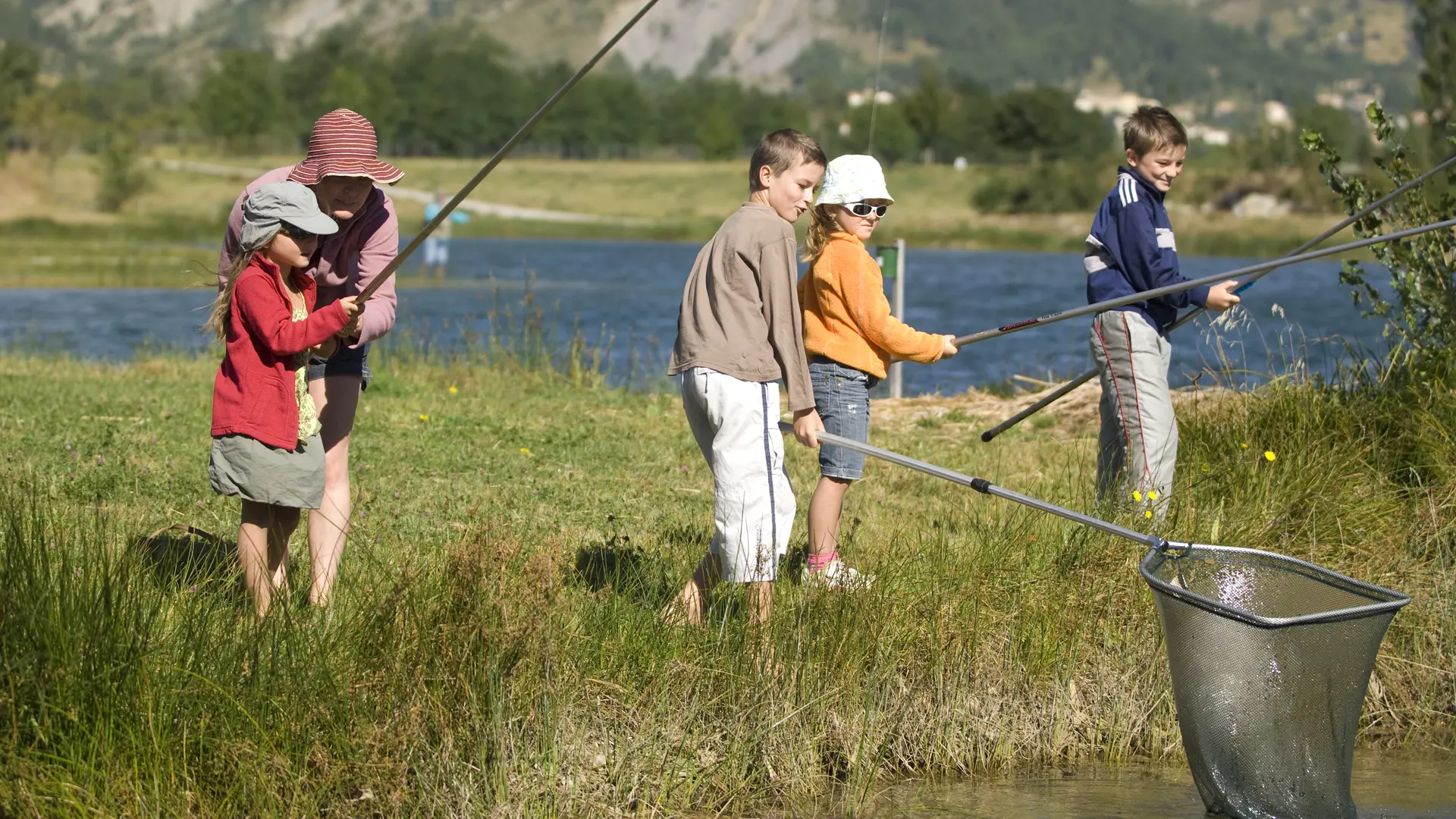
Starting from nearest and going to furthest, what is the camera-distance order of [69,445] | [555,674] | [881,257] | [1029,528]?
[555,674] < [1029,528] < [69,445] < [881,257]

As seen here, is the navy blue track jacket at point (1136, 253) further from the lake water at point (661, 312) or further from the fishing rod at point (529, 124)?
the fishing rod at point (529, 124)

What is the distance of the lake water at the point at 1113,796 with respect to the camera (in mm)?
4582

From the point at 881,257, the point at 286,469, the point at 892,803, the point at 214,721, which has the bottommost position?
the point at 892,803

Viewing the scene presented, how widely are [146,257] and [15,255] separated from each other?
3137 millimetres

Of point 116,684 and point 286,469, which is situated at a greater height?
point 286,469

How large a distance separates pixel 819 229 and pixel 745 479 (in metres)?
1.08

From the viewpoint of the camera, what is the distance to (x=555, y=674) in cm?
418

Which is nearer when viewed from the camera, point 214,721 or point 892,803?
point 214,721

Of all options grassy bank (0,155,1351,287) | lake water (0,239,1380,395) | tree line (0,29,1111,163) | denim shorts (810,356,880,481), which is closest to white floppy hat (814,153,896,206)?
denim shorts (810,356,880,481)

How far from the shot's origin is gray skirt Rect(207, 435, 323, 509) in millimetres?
4547

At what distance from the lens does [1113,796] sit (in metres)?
4.77

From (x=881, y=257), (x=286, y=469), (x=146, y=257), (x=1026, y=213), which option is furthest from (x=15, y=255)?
(x=1026, y=213)

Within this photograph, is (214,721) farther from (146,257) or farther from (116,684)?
(146,257)

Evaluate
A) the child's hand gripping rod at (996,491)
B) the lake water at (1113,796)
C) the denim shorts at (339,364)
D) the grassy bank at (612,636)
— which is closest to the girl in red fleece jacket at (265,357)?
the grassy bank at (612,636)
